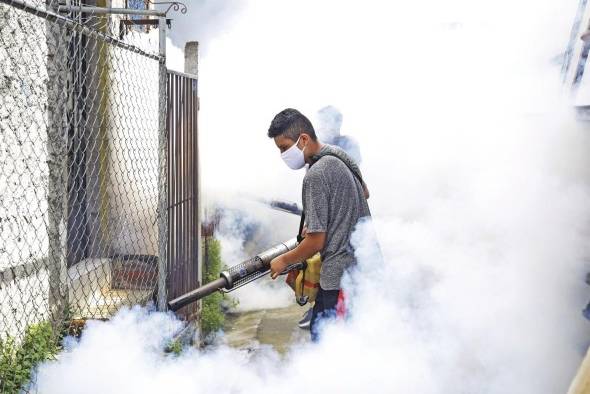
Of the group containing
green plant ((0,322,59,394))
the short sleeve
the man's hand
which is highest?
the short sleeve

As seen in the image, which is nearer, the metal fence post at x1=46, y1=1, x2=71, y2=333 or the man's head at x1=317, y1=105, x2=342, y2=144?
the metal fence post at x1=46, y1=1, x2=71, y2=333

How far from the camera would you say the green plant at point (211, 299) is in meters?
6.31

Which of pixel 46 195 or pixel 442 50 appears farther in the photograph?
pixel 442 50

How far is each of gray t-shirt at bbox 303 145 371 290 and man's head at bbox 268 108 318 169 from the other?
11 centimetres

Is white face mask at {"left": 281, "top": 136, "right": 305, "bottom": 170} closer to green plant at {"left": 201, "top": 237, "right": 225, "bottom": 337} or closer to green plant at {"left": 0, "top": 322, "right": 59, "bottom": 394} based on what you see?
green plant at {"left": 0, "top": 322, "right": 59, "bottom": 394}

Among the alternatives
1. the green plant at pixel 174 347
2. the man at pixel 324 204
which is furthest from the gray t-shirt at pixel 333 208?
the green plant at pixel 174 347

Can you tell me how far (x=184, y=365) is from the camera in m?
4.29

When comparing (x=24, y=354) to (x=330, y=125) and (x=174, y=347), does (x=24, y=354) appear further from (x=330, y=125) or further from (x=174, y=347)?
(x=330, y=125)

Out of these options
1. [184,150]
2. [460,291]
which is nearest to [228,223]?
[184,150]

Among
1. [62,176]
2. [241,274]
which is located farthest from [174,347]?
[62,176]

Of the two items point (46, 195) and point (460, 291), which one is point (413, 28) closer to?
point (460, 291)

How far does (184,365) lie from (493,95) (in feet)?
20.0

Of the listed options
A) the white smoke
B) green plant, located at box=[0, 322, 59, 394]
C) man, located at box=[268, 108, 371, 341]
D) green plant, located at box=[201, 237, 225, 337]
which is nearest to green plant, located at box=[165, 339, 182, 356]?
the white smoke

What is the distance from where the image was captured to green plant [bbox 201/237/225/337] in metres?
6.31
